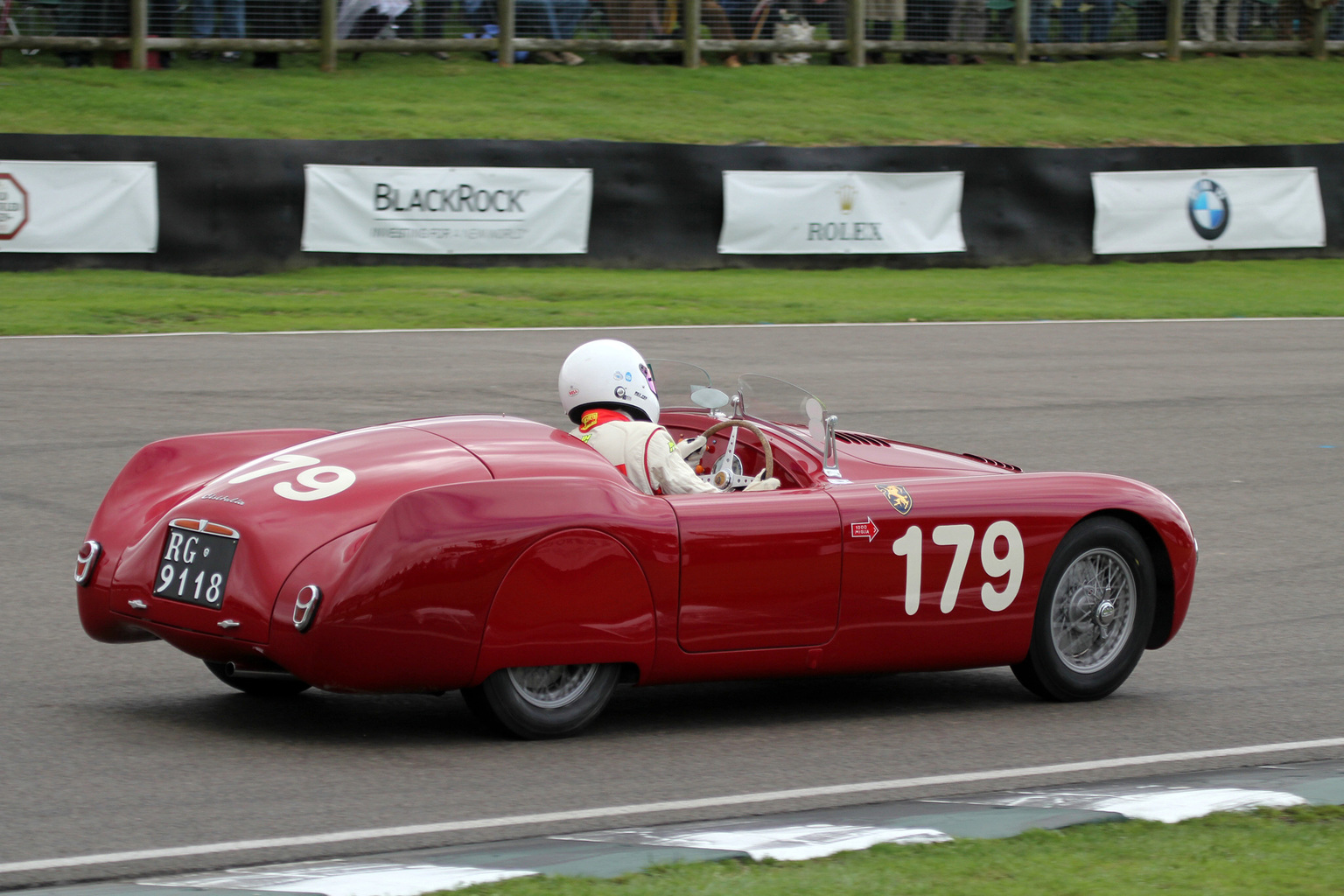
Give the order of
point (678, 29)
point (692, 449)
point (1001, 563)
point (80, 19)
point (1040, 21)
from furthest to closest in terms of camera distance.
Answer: point (1040, 21)
point (678, 29)
point (80, 19)
point (692, 449)
point (1001, 563)

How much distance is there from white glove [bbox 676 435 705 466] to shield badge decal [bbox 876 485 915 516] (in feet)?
2.32

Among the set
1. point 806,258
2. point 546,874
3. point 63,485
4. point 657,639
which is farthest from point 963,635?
point 806,258

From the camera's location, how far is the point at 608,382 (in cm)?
584

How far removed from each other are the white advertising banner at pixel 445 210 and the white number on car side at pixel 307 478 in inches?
489

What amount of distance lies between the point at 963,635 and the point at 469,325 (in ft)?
35.5

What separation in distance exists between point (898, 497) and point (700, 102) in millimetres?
20138

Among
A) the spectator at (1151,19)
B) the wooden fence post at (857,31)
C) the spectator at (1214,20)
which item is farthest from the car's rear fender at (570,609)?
the spectator at (1214,20)

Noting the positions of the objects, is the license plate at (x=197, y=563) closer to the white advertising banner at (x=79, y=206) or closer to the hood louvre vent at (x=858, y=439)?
the hood louvre vent at (x=858, y=439)

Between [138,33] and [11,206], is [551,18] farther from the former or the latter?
[11,206]

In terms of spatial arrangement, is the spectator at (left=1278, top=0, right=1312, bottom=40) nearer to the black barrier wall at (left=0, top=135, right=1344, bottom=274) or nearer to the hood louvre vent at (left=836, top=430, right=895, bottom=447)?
the black barrier wall at (left=0, top=135, right=1344, bottom=274)

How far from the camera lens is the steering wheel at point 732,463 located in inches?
234

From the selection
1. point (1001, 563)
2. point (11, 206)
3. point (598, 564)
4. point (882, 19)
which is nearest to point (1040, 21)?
point (882, 19)

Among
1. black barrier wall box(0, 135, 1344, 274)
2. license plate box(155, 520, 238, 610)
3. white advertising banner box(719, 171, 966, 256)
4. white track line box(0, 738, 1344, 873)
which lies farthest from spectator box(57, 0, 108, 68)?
white track line box(0, 738, 1344, 873)

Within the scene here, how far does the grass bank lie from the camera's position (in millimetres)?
21797
